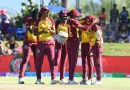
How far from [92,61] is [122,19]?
676 inches

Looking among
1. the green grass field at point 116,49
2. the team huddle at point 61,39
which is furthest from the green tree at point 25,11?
the team huddle at point 61,39

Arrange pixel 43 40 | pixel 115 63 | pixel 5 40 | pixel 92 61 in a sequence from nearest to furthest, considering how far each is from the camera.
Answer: pixel 43 40
pixel 92 61
pixel 115 63
pixel 5 40

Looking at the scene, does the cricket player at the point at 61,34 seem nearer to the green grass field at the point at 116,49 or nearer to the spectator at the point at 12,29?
the green grass field at the point at 116,49

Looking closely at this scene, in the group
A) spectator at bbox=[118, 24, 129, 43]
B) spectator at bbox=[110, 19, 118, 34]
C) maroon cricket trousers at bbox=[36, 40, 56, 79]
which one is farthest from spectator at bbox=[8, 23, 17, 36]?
maroon cricket trousers at bbox=[36, 40, 56, 79]

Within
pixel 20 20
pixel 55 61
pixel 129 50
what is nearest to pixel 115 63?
pixel 129 50

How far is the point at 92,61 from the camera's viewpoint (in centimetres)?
1752

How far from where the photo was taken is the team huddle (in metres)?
16.1

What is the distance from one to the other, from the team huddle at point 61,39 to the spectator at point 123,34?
1606 cm

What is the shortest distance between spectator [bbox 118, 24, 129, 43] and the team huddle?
16.1 m

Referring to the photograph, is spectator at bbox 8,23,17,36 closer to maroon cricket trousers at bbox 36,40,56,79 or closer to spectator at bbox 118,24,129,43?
spectator at bbox 118,24,129,43

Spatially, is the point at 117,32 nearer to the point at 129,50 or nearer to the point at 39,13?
the point at 129,50

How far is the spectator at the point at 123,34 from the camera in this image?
3309cm

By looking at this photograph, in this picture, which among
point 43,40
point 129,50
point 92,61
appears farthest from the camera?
point 129,50

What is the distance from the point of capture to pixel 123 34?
109ft
